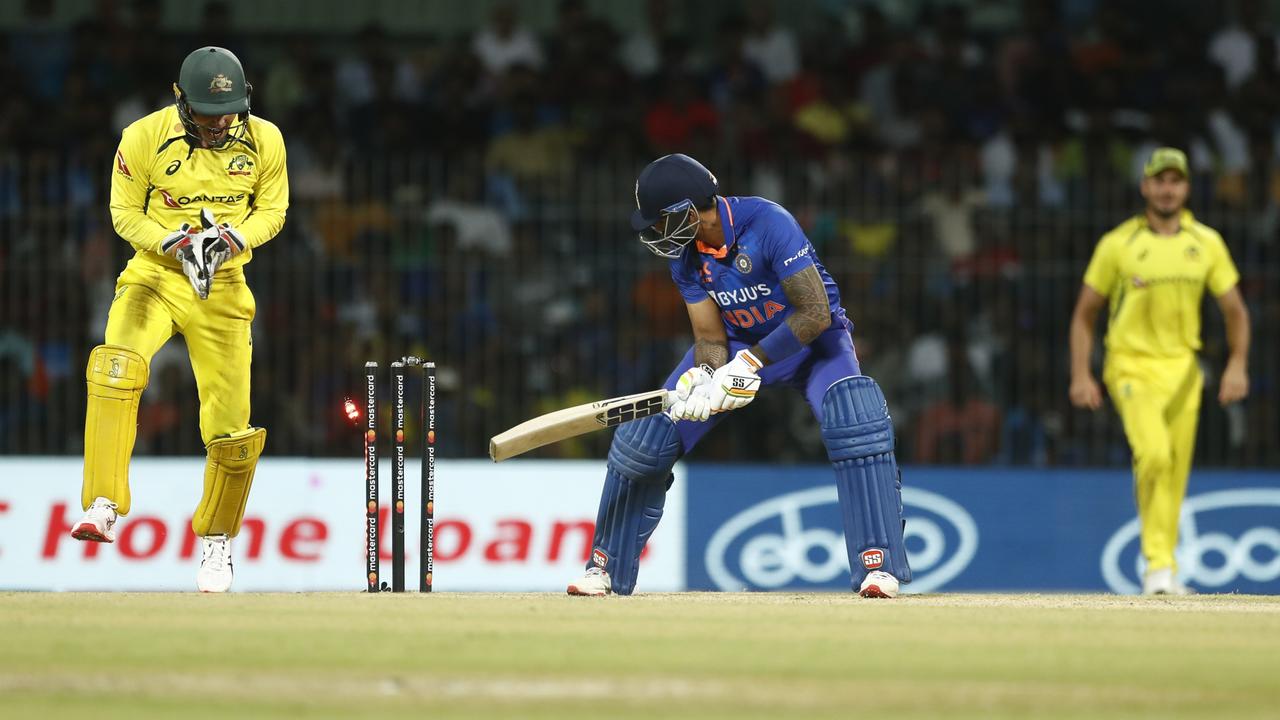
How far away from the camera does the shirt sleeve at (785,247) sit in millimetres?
7457

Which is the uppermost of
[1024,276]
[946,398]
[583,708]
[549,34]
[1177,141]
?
[549,34]

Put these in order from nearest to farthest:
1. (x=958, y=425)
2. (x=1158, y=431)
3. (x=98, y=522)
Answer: (x=98, y=522)
(x=1158, y=431)
(x=958, y=425)

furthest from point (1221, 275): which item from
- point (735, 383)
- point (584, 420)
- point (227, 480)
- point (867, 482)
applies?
point (227, 480)

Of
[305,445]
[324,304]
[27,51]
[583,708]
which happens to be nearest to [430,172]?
[324,304]

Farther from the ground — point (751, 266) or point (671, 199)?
point (671, 199)

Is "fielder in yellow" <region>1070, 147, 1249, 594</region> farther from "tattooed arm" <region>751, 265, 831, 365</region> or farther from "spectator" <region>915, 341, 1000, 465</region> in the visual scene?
"tattooed arm" <region>751, 265, 831, 365</region>

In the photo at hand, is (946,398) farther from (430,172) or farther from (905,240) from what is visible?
(430,172)

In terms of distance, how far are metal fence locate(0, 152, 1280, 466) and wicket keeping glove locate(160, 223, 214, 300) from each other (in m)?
4.24

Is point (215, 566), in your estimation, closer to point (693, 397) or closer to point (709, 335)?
point (693, 397)

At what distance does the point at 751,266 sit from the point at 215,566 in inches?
98.3

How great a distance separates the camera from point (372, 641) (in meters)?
5.86

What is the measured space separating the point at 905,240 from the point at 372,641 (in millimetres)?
6950

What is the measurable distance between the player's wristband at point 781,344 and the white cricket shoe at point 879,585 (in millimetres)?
894

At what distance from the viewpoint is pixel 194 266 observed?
24.2 feet
